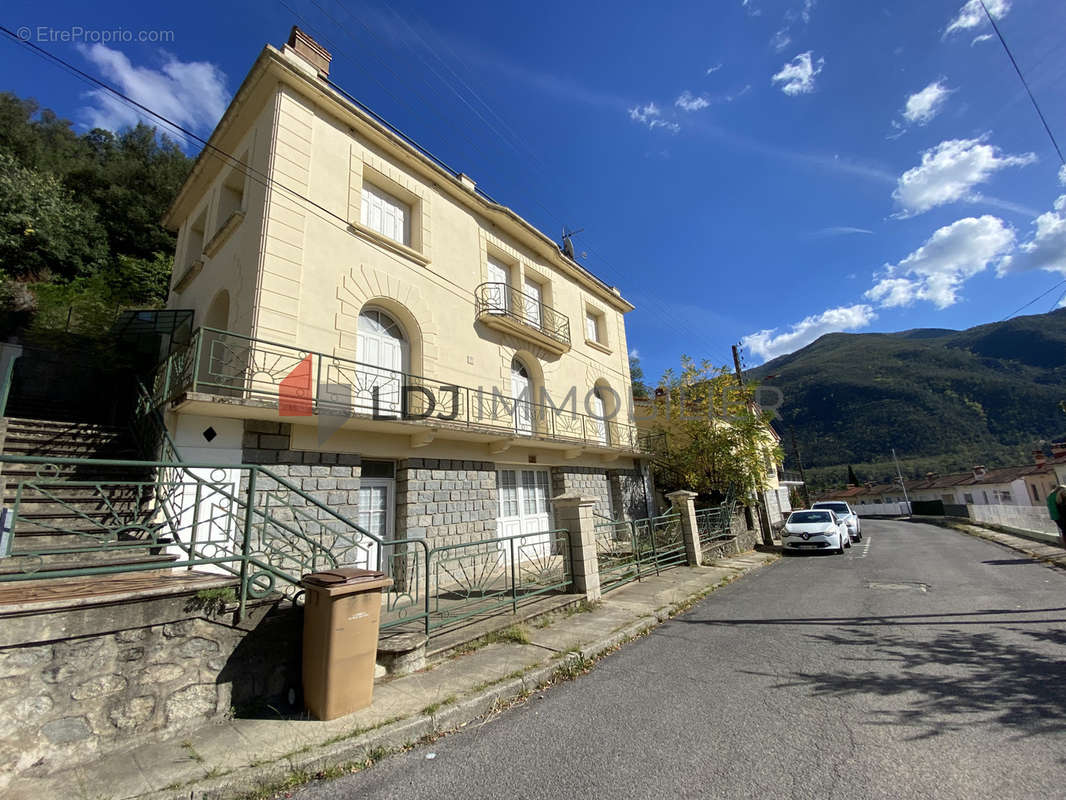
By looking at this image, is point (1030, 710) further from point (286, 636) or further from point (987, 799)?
point (286, 636)

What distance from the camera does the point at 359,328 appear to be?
348 inches

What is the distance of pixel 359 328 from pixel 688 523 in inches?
337

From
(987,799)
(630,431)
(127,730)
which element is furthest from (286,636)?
(630,431)

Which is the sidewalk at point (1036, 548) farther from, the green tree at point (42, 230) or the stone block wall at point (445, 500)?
the green tree at point (42, 230)

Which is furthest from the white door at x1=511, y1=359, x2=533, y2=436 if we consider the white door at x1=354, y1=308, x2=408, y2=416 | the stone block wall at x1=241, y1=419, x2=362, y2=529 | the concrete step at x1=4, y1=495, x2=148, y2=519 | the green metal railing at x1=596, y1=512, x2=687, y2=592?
the concrete step at x1=4, y1=495, x2=148, y2=519

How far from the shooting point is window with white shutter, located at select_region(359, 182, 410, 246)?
9.66m

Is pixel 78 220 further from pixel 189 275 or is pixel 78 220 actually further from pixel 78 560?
pixel 78 560

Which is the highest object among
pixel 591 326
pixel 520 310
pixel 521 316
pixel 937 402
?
pixel 937 402

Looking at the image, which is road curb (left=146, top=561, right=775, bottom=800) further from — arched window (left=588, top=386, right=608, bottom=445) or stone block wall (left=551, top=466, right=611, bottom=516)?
arched window (left=588, top=386, right=608, bottom=445)

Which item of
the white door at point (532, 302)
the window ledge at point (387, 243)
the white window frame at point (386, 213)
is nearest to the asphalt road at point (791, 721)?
the window ledge at point (387, 243)

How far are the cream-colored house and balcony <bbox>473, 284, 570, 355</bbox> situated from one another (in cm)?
6

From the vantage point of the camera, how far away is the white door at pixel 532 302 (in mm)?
13173

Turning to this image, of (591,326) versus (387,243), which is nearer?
(387,243)

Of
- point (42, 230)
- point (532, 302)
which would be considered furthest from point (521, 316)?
point (42, 230)
